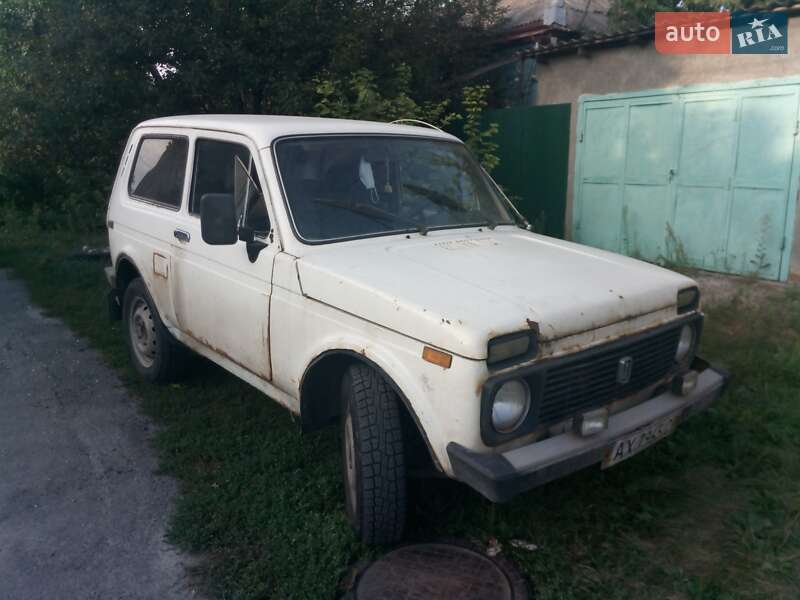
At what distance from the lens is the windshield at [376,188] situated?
379 centimetres

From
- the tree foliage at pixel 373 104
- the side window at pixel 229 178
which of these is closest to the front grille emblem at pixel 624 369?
the side window at pixel 229 178

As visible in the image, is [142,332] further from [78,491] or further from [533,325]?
[533,325]

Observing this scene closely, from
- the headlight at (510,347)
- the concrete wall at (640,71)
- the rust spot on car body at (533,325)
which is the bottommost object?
the headlight at (510,347)

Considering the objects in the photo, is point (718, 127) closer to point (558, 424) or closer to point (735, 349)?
point (735, 349)

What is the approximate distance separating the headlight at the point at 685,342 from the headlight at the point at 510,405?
112cm

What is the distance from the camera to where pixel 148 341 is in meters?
5.41

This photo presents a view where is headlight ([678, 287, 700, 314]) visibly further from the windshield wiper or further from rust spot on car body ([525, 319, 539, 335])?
the windshield wiper

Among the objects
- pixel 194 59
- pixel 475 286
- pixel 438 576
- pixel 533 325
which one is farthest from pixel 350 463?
pixel 194 59

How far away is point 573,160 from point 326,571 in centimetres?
771

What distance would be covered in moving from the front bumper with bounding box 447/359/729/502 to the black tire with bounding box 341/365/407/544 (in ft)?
1.29

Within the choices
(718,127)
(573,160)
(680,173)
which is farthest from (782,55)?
(573,160)

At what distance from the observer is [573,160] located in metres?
9.76

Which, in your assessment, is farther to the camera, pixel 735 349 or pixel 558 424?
pixel 735 349

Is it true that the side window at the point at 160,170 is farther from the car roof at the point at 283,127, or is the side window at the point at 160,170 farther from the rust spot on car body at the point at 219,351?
the rust spot on car body at the point at 219,351
